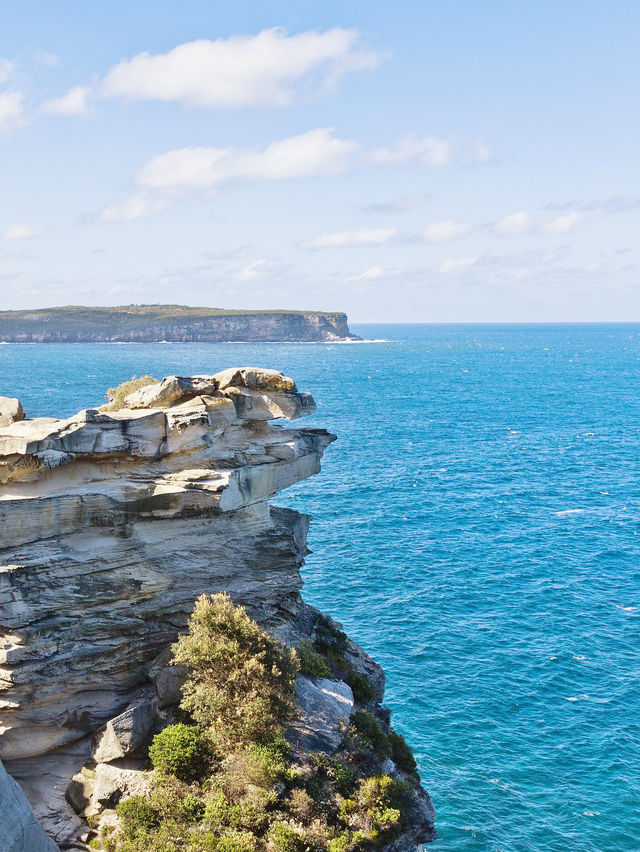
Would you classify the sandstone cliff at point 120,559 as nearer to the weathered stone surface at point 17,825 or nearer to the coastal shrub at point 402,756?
the coastal shrub at point 402,756

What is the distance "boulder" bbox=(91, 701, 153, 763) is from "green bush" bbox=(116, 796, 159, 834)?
116 inches

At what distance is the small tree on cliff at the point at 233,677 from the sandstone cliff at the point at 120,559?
8.17 ft

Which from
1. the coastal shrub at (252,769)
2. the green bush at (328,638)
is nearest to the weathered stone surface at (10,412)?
the coastal shrub at (252,769)

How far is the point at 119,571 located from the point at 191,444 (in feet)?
23.9

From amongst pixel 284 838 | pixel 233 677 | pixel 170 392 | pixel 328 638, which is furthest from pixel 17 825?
pixel 328 638

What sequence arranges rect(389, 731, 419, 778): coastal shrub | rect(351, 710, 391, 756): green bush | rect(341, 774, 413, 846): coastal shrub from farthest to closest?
rect(389, 731, 419, 778): coastal shrub < rect(351, 710, 391, 756): green bush < rect(341, 774, 413, 846): coastal shrub

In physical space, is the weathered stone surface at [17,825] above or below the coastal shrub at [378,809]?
above

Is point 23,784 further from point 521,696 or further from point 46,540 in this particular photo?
point 521,696

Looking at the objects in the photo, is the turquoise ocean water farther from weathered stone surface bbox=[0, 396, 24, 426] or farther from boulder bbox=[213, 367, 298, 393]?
weathered stone surface bbox=[0, 396, 24, 426]

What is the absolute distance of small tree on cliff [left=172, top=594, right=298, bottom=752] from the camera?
32.7 m

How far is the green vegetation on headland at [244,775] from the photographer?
29172mm

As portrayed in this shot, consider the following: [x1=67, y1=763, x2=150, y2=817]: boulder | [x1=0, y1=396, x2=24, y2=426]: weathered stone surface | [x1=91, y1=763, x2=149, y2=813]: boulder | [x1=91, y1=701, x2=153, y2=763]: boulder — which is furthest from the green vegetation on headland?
[x1=0, y1=396, x2=24, y2=426]: weathered stone surface

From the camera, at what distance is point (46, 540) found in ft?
109

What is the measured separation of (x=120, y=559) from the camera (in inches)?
1367
